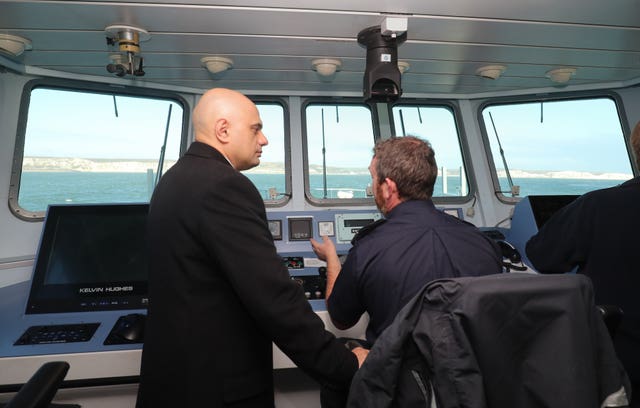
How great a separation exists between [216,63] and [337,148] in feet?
3.56

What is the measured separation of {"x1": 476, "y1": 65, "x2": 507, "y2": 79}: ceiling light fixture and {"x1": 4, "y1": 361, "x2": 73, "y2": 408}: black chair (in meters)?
2.47

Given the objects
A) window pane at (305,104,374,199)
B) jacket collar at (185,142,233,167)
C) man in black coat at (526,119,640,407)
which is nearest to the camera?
jacket collar at (185,142,233,167)

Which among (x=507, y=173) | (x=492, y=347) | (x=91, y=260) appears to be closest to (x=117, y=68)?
(x=91, y=260)

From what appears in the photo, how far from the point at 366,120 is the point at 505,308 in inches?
97.0

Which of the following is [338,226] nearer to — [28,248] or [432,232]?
[432,232]

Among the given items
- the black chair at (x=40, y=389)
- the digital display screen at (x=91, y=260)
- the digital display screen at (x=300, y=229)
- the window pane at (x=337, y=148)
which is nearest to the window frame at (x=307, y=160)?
the window pane at (x=337, y=148)

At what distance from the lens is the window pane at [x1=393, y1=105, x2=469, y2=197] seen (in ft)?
10.2

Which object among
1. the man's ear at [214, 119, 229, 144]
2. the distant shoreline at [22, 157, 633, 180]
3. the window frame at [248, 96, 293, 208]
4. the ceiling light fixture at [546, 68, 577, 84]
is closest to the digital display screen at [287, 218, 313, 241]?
the window frame at [248, 96, 293, 208]

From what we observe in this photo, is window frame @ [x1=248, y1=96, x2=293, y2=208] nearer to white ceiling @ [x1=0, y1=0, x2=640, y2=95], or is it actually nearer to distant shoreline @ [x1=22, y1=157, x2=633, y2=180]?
distant shoreline @ [x1=22, y1=157, x2=633, y2=180]

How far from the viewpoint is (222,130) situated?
121 cm

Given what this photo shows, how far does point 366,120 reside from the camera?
3117 mm

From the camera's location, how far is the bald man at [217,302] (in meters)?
1.03

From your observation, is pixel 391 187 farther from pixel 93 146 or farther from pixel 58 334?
pixel 93 146

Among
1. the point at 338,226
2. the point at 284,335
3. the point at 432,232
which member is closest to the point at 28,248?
the point at 338,226
